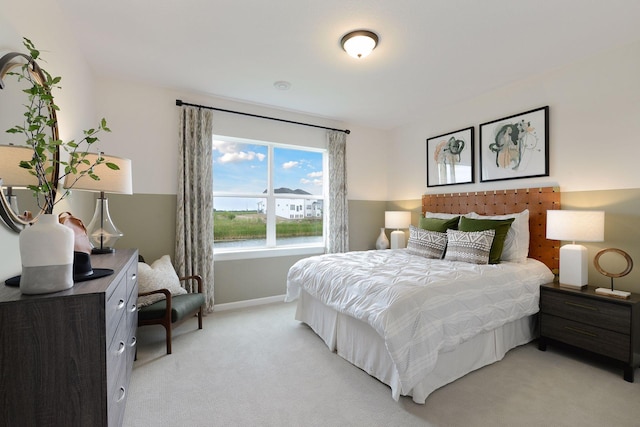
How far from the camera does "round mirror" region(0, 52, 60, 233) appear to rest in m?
1.27

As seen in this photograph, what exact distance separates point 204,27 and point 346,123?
2785 millimetres

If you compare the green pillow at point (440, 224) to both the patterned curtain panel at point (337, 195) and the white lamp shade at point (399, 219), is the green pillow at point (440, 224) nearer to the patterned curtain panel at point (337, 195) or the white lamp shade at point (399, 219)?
the white lamp shade at point (399, 219)

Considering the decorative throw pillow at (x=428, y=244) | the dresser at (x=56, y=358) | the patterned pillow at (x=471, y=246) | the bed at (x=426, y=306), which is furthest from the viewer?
the decorative throw pillow at (x=428, y=244)

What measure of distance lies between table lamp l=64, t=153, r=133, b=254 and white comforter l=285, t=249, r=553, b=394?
1.77 m

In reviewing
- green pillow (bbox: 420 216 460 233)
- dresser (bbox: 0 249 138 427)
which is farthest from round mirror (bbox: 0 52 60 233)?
green pillow (bbox: 420 216 460 233)

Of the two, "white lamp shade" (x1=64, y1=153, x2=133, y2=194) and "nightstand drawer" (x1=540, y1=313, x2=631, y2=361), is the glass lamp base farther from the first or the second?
"nightstand drawer" (x1=540, y1=313, x2=631, y2=361)

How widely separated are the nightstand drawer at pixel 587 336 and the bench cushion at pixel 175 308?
3.39m

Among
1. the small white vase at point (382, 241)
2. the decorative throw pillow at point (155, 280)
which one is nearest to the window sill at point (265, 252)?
the decorative throw pillow at point (155, 280)

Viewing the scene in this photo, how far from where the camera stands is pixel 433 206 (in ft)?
13.9

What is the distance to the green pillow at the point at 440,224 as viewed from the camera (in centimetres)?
351

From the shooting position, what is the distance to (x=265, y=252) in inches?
160

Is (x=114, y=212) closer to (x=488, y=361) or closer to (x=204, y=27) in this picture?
(x=204, y=27)

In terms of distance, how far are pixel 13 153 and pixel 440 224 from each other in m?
3.75

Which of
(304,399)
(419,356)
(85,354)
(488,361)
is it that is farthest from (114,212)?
(488,361)
